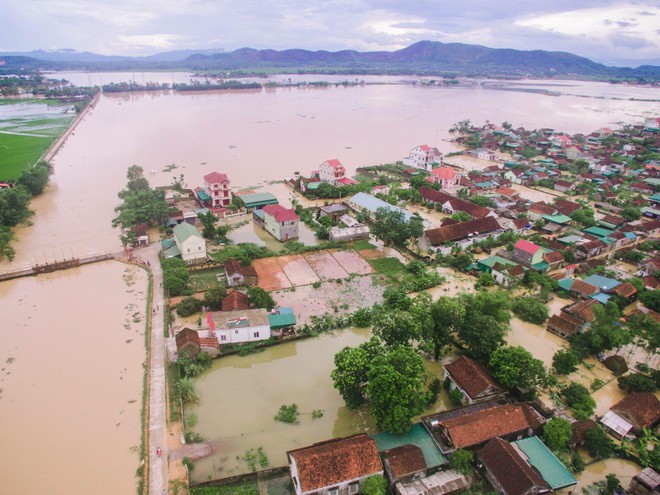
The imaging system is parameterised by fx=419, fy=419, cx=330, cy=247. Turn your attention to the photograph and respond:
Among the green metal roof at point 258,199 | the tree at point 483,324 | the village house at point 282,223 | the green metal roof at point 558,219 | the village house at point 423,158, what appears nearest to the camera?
the tree at point 483,324

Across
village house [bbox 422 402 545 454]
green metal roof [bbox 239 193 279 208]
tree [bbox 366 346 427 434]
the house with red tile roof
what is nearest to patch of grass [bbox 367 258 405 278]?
the house with red tile roof

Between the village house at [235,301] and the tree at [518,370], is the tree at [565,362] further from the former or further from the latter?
the village house at [235,301]

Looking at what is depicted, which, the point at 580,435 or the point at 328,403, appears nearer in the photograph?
the point at 580,435

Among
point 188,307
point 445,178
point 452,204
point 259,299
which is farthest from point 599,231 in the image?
point 188,307

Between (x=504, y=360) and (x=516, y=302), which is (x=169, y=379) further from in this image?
(x=516, y=302)

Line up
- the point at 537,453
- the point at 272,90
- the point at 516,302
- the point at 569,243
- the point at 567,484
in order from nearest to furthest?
the point at 567,484 → the point at 537,453 → the point at 516,302 → the point at 569,243 → the point at 272,90

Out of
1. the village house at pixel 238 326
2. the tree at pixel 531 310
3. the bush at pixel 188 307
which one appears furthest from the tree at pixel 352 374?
the tree at pixel 531 310

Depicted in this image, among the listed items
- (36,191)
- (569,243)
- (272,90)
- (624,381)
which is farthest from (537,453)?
(272,90)
